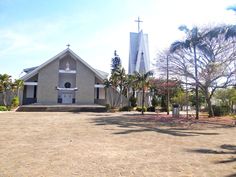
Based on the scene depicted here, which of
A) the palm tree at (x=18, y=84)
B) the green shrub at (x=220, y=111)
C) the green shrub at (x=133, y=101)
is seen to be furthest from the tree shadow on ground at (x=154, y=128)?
the green shrub at (x=133, y=101)

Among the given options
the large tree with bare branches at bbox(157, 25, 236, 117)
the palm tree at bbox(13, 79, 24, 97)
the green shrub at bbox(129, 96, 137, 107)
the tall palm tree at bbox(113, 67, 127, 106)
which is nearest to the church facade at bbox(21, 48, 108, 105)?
the tall palm tree at bbox(113, 67, 127, 106)

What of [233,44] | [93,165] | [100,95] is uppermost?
[233,44]

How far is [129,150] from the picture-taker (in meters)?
9.68

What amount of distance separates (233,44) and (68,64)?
90.6ft

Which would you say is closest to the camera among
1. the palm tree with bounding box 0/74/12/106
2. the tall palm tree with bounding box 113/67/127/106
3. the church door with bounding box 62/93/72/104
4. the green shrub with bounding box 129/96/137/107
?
the palm tree with bounding box 0/74/12/106

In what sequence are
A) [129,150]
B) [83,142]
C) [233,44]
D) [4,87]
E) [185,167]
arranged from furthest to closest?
[4,87] < [233,44] < [83,142] < [129,150] < [185,167]

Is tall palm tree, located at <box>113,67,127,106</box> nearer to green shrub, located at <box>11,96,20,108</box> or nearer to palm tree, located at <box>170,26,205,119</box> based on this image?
green shrub, located at <box>11,96,20,108</box>

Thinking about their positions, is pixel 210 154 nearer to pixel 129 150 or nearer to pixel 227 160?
pixel 227 160

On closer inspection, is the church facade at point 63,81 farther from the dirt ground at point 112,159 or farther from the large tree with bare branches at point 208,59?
the dirt ground at point 112,159

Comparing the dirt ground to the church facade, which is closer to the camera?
the dirt ground

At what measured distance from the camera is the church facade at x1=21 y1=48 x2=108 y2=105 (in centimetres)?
4738

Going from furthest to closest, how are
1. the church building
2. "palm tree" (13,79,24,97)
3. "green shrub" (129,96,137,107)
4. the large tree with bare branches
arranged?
the church building → "green shrub" (129,96,137,107) → "palm tree" (13,79,24,97) → the large tree with bare branches

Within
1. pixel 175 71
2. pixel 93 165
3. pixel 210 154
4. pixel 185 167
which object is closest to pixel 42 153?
pixel 93 165

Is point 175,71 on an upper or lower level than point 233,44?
lower
